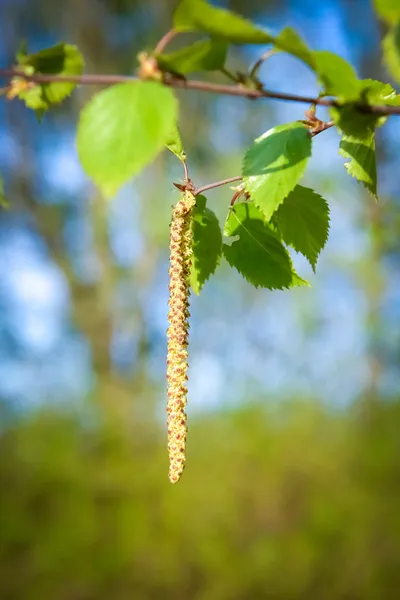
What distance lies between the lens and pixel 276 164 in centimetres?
32

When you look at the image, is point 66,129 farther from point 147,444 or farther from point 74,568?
point 74,568

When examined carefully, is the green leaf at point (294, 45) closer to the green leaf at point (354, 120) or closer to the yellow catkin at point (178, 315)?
the green leaf at point (354, 120)

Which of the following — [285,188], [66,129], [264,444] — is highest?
[66,129]

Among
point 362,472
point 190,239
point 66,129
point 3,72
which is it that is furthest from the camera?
point 66,129

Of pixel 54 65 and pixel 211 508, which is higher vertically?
pixel 211 508

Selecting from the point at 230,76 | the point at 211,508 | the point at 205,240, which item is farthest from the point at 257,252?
the point at 211,508

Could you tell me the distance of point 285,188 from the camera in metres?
0.32

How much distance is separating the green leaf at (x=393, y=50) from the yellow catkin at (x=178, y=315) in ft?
0.55

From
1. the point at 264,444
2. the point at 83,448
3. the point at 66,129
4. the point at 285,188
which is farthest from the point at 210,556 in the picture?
the point at 285,188

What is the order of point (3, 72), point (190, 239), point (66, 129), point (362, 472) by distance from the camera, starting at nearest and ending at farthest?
point (3, 72) → point (190, 239) → point (362, 472) → point (66, 129)

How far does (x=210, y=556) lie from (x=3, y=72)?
2.40 meters

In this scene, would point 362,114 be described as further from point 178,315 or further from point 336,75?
point 178,315

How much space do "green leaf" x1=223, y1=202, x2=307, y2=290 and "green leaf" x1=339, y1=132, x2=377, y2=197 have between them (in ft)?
0.25

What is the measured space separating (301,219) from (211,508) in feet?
7.45
